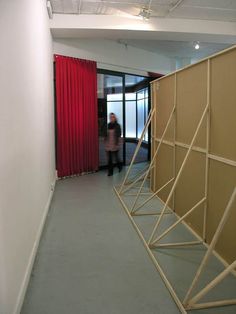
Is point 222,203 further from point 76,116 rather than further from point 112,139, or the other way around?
point 76,116

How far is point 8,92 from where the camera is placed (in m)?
2.23

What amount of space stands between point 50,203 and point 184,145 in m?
2.34

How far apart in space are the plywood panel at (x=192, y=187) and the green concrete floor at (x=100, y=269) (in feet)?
0.75

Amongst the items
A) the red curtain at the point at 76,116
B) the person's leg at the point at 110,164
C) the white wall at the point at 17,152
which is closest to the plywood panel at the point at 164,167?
the person's leg at the point at 110,164

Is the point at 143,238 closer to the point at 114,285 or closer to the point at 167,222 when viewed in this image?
the point at 167,222

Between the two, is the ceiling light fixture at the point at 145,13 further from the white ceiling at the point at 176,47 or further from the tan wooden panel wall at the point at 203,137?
the white ceiling at the point at 176,47

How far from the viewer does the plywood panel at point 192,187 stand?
3766 mm

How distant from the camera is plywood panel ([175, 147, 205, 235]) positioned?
12.4 feet

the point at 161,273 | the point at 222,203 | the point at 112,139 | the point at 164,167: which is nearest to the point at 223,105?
the point at 222,203

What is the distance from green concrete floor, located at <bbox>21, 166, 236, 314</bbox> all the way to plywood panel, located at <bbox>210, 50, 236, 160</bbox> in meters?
1.15

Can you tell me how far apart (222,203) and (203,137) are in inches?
32.0

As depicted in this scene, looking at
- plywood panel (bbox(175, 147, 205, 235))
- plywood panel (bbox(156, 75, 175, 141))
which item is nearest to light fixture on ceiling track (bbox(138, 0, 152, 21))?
plywood panel (bbox(156, 75, 175, 141))

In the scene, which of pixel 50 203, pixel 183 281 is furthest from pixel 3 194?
pixel 50 203

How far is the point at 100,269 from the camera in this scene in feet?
10.0
